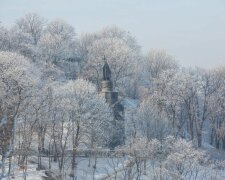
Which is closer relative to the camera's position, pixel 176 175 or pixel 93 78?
pixel 176 175

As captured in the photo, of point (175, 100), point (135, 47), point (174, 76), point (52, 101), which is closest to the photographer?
point (52, 101)

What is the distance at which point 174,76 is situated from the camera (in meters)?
56.8

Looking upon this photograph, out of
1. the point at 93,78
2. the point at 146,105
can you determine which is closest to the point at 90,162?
the point at 146,105

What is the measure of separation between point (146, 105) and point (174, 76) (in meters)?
9.75

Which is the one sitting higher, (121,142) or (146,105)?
(146,105)

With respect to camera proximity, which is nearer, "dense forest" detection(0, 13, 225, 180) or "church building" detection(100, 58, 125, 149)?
"dense forest" detection(0, 13, 225, 180)

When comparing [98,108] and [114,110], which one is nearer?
[98,108]

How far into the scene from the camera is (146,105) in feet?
159

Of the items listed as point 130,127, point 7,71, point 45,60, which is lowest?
point 130,127

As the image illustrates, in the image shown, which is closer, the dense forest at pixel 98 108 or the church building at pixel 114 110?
the dense forest at pixel 98 108

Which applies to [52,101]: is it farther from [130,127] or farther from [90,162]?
[130,127]

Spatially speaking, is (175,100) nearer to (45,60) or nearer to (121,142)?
(121,142)

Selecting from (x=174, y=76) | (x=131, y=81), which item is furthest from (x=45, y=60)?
(x=174, y=76)

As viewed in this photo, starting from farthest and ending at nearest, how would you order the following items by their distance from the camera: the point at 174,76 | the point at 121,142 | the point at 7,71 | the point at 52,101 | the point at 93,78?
1. the point at 93,78
2. the point at 174,76
3. the point at 121,142
4. the point at 7,71
5. the point at 52,101
